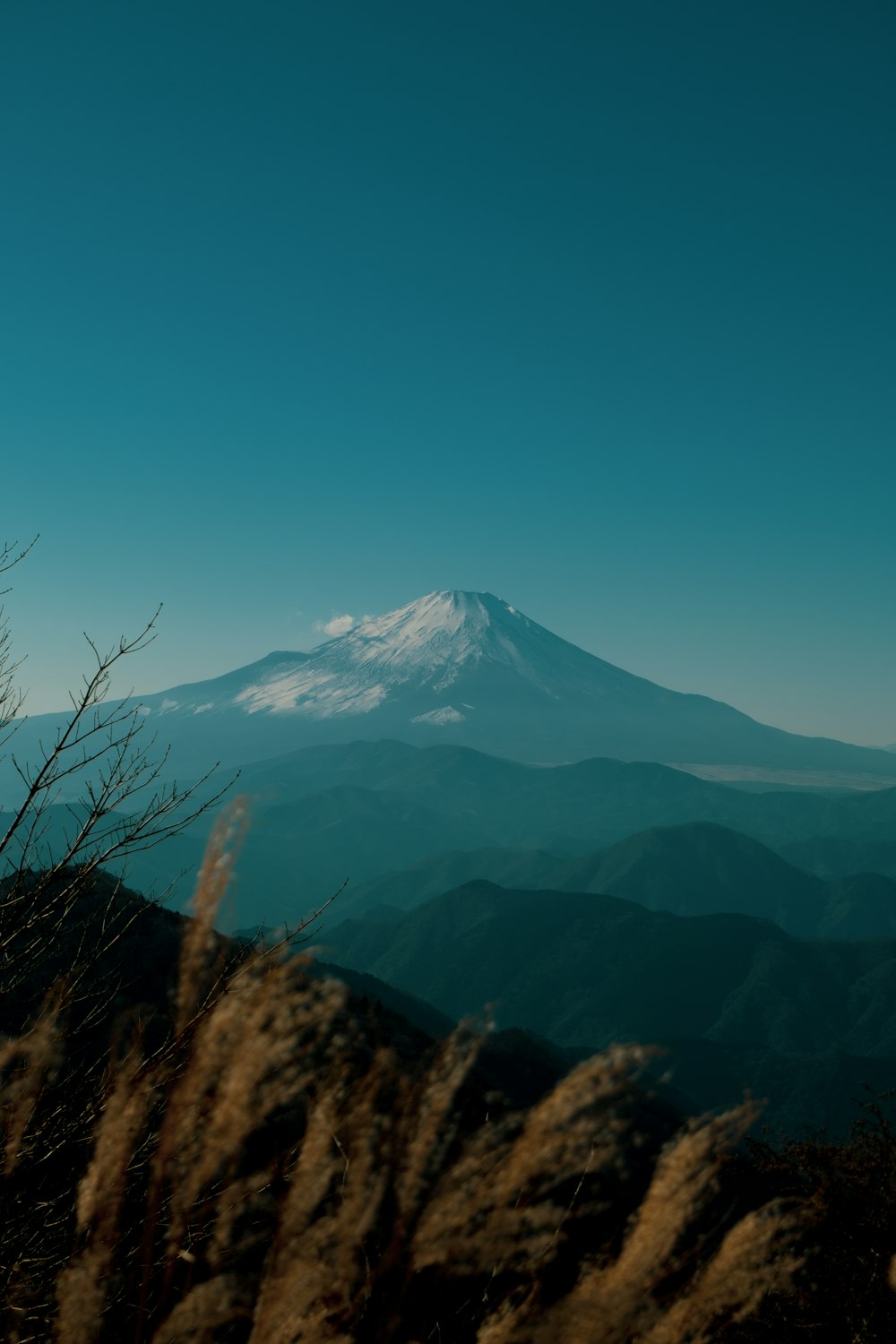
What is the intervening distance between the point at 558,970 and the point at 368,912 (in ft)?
162

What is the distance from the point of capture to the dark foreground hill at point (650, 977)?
10075 centimetres

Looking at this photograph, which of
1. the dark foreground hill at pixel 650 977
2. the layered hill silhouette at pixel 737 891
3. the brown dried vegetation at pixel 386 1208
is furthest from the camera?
the layered hill silhouette at pixel 737 891

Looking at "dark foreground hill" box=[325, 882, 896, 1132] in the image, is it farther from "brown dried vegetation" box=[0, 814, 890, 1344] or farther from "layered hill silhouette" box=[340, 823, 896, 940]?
"brown dried vegetation" box=[0, 814, 890, 1344]

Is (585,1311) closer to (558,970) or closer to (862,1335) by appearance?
(862,1335)

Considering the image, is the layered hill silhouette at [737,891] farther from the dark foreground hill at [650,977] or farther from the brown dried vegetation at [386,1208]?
the brown dried vegetation at [386,1208]

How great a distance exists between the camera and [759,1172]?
868cm

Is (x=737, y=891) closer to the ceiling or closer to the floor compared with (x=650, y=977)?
closer to the floor

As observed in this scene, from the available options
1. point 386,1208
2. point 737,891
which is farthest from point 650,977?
point 386,1208

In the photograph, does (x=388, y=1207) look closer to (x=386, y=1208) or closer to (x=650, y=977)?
(x=386, y=1208)

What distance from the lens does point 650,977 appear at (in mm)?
119500

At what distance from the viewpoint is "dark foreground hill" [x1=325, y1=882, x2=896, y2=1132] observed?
10075 centimetres

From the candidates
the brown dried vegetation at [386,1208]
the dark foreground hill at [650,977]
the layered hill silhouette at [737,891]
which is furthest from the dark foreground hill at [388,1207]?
the layered hill silhouette at [737,891]

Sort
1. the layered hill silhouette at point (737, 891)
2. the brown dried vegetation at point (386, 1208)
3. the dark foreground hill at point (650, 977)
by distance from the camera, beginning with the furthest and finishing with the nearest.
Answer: the layered hill silhouette at point (737, 891) → the dark foreground hill at point (650, 977) → the brown dried vegetation at point (386, 1208)

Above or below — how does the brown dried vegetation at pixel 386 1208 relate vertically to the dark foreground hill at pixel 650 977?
above
